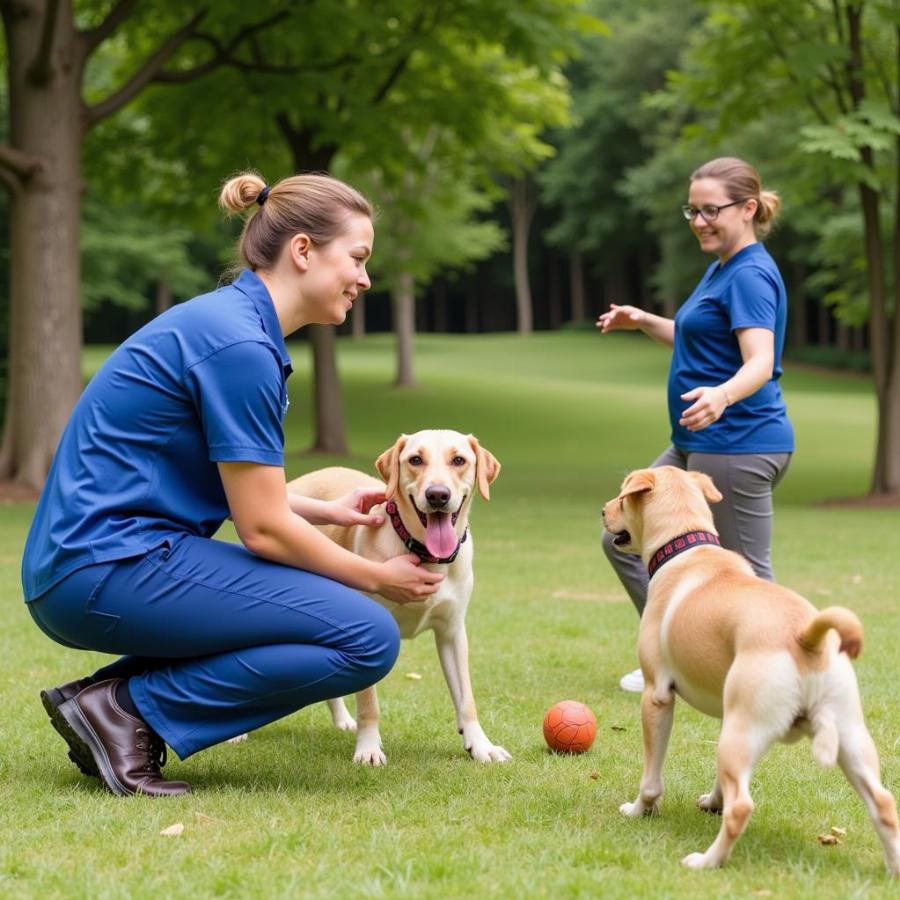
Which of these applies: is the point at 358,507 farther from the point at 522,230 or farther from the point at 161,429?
the point at 522,230

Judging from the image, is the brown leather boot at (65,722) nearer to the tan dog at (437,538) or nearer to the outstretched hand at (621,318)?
the tan dog at (437,538)

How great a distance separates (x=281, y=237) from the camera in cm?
461

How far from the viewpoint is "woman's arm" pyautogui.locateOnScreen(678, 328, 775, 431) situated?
5.09 metres

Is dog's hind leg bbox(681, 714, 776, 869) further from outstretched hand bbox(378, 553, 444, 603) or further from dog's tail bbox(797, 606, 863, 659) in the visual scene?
outstretched hand bbox(378, 553, 444, 603)

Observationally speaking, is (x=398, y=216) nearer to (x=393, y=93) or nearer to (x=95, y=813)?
(x=393, y=93)

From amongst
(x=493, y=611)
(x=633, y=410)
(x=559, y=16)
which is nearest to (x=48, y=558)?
(x=493, y=611)

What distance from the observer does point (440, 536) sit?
494 cm

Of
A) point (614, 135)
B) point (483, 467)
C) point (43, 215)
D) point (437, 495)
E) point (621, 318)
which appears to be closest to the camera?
point (437, 495)

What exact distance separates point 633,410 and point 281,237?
31.6m

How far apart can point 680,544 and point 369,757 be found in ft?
5.37

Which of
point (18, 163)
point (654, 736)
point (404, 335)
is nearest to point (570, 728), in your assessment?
point (654, 736)

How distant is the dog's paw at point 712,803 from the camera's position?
14.4ft

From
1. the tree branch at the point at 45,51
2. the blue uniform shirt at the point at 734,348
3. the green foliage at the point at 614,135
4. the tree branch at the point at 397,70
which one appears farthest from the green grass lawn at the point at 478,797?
the green foliage at the point at 614,135

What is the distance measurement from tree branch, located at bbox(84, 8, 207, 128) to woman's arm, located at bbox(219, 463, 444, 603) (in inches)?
541
